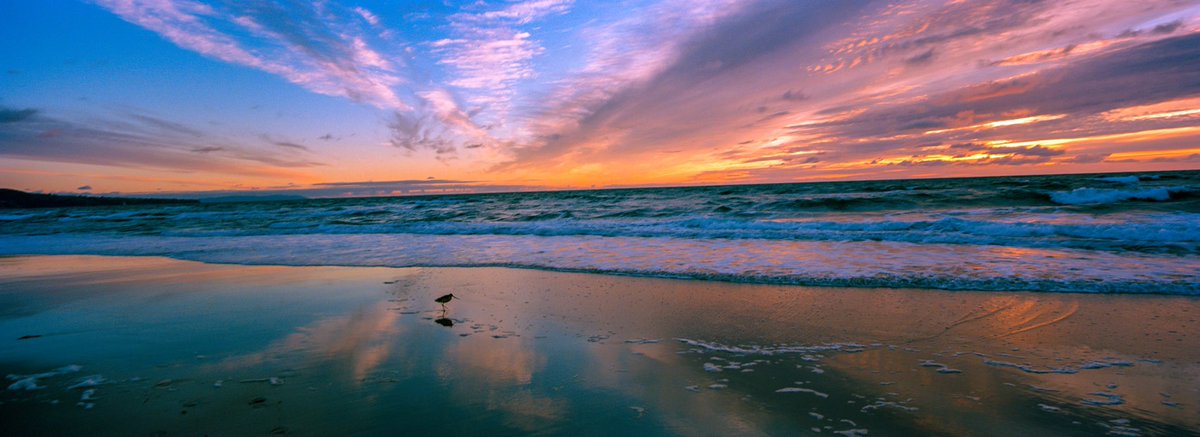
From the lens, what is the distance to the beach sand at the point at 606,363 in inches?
109

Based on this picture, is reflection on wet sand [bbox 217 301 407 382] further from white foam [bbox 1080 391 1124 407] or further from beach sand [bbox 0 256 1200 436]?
white foam [bbox 1080 391 1124 407]

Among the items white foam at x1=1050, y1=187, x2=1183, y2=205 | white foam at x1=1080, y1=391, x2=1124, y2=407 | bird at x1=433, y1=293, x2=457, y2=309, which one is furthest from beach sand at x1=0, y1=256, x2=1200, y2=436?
white foam at x1=1050, y1=187, x2=1183, y2=205

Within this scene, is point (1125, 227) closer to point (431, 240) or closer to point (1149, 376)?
point (1149, 376)

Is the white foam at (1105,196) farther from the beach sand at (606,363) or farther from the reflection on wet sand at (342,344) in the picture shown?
the reflection on wet sand at (342,344)

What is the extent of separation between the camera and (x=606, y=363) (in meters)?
3.70

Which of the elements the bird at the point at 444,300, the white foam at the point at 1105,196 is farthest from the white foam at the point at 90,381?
the white foam at the point at 1105,196

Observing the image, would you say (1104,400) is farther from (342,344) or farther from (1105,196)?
(1105,196)

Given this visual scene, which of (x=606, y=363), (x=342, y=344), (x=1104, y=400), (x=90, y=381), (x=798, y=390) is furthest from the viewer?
(x=342, y=344)

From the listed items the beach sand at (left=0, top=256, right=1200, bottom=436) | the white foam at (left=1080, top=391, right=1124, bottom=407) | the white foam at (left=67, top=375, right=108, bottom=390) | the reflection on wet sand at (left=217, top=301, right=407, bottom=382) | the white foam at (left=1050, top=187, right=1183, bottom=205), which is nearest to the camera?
the beach sand at (left=0, top=256, right=1200, bottom=436)

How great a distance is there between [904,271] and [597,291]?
4838mm

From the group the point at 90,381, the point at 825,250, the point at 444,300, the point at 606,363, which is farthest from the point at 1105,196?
the point at 90,381

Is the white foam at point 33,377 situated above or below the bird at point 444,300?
below

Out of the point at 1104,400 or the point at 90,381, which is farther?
the point at 90,381

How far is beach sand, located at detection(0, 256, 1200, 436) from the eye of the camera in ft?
9.05
